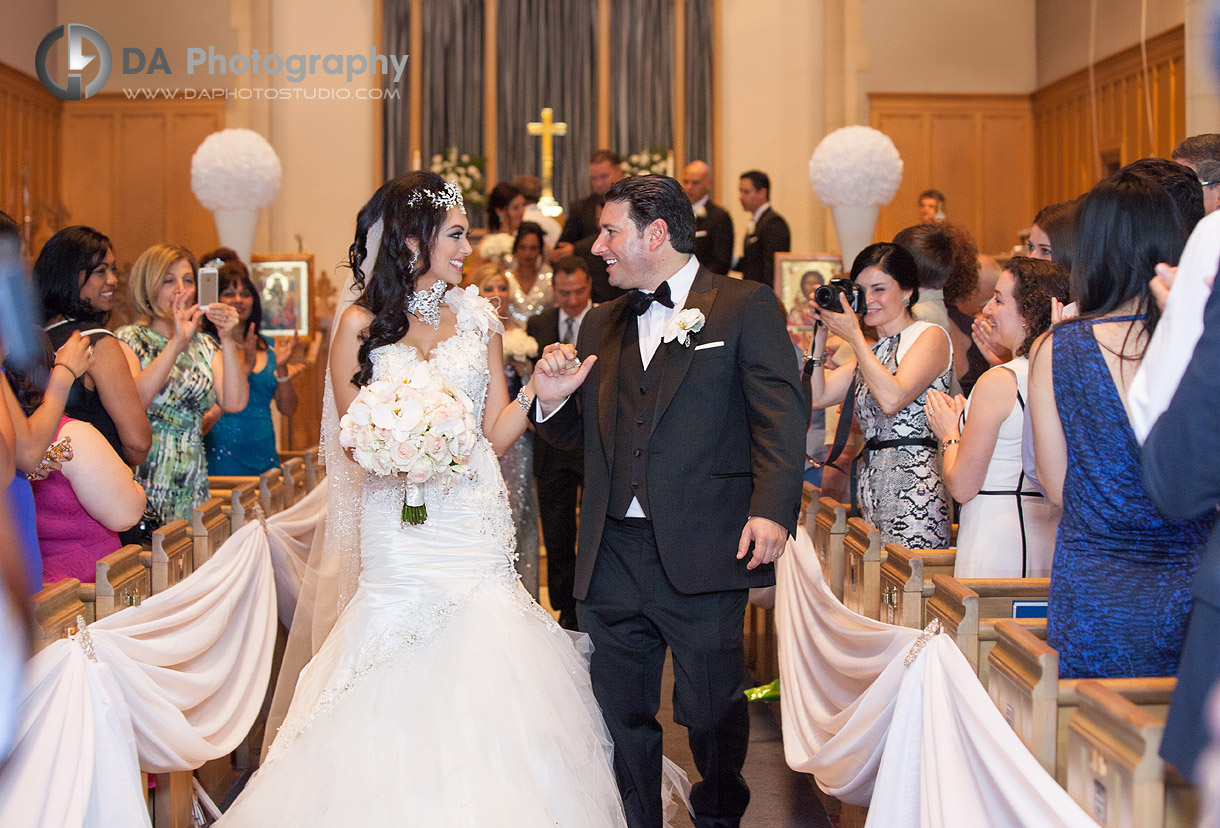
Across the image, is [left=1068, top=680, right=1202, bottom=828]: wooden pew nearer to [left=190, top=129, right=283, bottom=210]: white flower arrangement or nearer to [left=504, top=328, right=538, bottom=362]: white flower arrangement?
[left=504, top=328, right=538, bottom=362]: white flower arrangement

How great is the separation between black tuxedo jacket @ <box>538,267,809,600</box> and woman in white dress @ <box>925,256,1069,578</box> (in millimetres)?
441

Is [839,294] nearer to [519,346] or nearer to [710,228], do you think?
[519,346]

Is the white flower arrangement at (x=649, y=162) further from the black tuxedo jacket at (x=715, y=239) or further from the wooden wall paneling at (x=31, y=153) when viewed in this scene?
the wooden wall paneling at (x=31, y=153)

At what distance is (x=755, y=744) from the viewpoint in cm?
443

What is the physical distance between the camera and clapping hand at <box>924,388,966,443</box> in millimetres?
3236

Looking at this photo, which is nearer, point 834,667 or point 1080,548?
point 1080,548

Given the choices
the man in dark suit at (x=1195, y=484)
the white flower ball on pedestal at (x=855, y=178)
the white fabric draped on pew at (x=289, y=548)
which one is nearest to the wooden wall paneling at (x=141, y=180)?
the white flower ball on pedestal at (x=855, y=178)

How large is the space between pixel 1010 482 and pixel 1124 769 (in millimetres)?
1420

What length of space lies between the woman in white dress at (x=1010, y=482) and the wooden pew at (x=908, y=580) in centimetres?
9

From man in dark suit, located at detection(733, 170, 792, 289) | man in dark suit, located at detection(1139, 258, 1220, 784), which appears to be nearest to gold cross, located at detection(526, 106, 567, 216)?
man in dark suit, located at detection(733, 170, 792, 289)

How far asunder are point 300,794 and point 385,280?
1329 mm

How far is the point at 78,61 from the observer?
1099 centimetres

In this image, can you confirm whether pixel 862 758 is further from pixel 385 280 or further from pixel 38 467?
pixel 38 467

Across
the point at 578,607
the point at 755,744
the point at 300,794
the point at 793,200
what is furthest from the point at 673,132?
the point at 300,794
